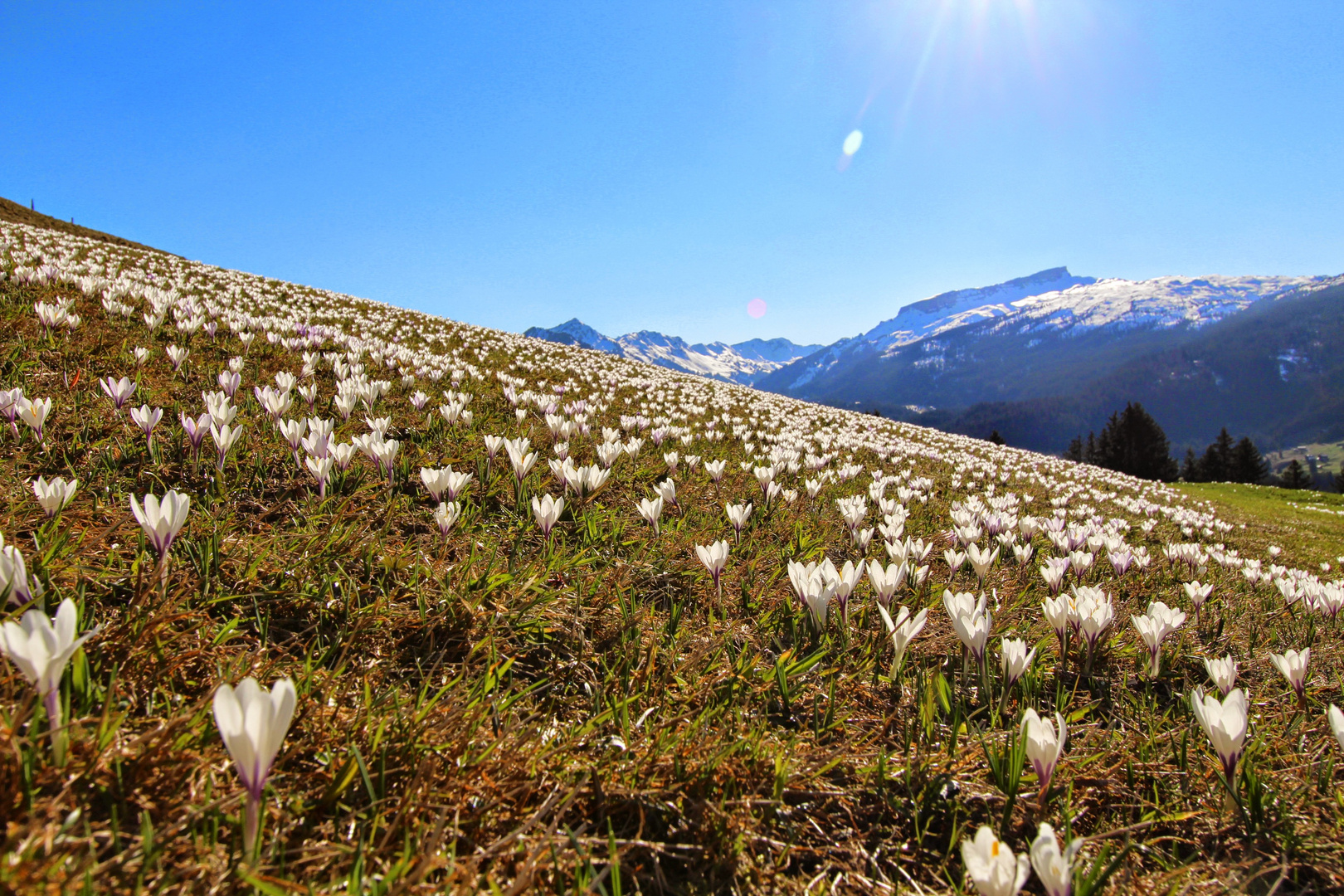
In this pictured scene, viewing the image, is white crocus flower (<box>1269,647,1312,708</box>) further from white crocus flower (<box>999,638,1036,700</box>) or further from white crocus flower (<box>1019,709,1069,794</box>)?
white crocus flower (<box>1019,709,1069,794</box>)

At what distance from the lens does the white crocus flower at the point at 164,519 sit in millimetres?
1895

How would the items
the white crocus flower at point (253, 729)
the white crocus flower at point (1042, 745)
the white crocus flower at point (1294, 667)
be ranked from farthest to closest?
the white crocus flower at point (1294, 667) < the white crocus flower at point (1042, 745) < the white crocus flower at point (253, 729)

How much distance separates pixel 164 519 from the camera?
6.30 ft

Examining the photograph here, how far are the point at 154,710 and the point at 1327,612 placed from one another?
6.42 meters

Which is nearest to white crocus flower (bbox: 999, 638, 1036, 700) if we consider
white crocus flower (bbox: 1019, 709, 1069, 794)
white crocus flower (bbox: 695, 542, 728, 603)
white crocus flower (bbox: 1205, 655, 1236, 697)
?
white crocus flower (bbox: 1019, 709, 1069, 794)

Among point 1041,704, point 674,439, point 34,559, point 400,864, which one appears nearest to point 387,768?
point 400,864

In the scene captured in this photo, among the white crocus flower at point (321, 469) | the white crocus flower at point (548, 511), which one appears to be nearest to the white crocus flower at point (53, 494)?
the white crocus flower at point (321, 469)

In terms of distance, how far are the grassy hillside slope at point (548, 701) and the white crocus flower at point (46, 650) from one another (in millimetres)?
57

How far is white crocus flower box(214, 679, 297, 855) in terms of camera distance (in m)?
1.16

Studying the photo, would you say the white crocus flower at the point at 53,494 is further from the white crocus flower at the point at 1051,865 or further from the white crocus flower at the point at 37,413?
the white crocus flower at the point at 1051,865

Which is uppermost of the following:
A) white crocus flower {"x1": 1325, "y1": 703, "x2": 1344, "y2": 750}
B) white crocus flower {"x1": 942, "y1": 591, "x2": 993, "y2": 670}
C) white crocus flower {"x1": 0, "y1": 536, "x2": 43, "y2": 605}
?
white crocus flower {"x1": 0, "y1": 536, "x2": 43, "y2": 605}

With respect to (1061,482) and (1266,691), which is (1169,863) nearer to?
(1266,691)

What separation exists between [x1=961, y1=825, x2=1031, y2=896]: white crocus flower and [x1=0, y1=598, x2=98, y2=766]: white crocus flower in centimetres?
206

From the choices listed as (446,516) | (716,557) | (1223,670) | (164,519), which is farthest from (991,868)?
(164,519)
